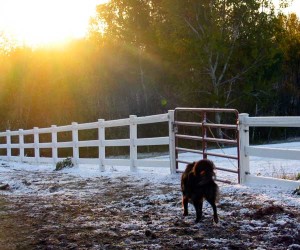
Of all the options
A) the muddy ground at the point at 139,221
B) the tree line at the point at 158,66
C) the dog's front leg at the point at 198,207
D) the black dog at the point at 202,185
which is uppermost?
the tree line at the point at 158,66

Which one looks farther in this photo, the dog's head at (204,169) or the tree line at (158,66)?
the tree line at (158,66)

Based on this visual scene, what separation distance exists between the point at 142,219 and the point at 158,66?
26717mm

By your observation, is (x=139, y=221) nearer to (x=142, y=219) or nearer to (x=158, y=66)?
(x=142, y=219)

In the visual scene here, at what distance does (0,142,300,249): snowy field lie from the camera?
17.4 ft

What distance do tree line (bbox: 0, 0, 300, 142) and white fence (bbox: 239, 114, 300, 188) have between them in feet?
66.6

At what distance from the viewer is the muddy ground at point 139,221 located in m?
5.27

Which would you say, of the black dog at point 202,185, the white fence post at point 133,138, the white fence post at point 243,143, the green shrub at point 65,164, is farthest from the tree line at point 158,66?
the black dog at point 202,185

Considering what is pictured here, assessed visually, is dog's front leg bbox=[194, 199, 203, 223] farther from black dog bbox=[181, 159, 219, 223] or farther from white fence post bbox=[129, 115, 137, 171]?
white fence post bbox=[129, 115, 137, 171]

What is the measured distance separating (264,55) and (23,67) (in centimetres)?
1762

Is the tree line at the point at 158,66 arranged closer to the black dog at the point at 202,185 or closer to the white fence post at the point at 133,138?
the white fence post at the point at 133,138

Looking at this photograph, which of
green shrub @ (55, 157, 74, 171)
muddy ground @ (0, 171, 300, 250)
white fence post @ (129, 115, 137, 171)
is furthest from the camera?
green shrub @ (55, 157, 74, 171)

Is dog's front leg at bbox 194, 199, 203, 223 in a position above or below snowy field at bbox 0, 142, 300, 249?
above

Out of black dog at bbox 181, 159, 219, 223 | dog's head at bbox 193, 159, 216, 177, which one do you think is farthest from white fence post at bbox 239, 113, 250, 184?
dog's head at bbox 193, 159, 216, 177

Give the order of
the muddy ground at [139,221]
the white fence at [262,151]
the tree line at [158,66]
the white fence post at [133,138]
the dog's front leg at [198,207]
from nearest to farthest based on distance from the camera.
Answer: the muddy ground at [139,221] < the dog's front leg at [198,207] < the white fence at [262,151] < the white fence post at [133,138] < the tree line at [158,66]
